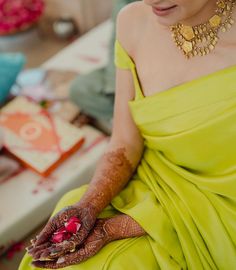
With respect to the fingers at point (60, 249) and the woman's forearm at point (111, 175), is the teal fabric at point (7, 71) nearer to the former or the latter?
the woman's forearm at point (111, 175)

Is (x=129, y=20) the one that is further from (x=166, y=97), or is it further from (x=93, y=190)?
(x=93, y=190)

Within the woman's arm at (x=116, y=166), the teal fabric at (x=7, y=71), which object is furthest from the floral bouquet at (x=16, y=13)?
the woman's arm at (x=116, y=166)

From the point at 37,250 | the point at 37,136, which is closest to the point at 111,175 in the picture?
the point at 37,250

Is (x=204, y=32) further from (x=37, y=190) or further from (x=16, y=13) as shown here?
(x=16, y=13)

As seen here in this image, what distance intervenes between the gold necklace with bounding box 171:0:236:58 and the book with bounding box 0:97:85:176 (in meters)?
0.61

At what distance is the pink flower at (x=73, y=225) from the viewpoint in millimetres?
960

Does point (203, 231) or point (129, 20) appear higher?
point (129, 20)

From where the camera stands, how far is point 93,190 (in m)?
1.07

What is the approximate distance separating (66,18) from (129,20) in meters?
1.84

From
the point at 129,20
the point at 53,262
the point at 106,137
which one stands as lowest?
the point at 106,137

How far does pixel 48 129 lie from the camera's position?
153 cm

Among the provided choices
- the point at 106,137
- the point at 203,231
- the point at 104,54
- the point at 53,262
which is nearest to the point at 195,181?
the point at 203,231

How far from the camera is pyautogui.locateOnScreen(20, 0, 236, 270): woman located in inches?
36.3

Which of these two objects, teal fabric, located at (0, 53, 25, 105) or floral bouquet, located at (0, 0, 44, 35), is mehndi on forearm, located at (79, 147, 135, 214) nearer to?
teal fabric, located at (0, 53, 25, 105)
